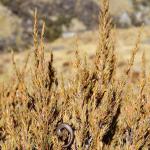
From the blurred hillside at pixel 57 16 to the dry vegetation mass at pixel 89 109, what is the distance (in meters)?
45.5

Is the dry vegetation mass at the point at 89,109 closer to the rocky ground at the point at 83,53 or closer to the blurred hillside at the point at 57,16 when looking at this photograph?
the rocky ground at the point at 83,53

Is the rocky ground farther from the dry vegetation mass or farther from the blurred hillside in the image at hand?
the dry vegetation mass

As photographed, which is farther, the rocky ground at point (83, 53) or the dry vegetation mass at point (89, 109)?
the rocky ground at point (83, 53)

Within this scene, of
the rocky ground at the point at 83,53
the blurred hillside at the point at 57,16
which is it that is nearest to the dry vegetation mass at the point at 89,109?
the rocky ground at the point at 83,53

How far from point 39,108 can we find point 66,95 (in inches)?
41.3

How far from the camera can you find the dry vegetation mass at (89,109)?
24.9 feet

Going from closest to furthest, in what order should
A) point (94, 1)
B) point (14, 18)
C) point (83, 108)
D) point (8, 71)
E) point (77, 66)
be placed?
point (83, 108) < point (77, 66) < point (8, 71) < point (14, 18) < point (94, 1)

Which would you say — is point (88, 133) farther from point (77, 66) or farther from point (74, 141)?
point (77, 66)

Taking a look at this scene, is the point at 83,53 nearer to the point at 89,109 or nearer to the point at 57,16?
the point at 89,109

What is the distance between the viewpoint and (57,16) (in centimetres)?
7100

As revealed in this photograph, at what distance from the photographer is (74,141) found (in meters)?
7.95

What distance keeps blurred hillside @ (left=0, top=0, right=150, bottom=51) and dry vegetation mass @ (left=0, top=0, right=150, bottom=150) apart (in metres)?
45.5

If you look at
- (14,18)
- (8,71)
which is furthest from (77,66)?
(14,18)

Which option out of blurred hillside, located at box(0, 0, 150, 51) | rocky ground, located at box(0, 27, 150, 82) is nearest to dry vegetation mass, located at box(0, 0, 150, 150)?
rocky ground, located at box(0, 27, 150, 82)
